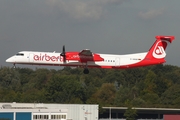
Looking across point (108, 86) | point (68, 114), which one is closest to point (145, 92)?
point (108, 86)

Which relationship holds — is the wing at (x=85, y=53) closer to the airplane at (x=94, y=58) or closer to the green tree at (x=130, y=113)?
the airplane at (x=94, y=58)

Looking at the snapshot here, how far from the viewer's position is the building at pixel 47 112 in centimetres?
8569

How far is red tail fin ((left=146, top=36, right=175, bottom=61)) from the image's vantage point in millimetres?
80312

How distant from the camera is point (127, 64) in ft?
258

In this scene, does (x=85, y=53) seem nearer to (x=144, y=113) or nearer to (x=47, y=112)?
(x=47, y=112)

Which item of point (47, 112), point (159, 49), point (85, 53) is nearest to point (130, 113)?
point (47, 112)

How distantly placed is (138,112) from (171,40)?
48.1 meters

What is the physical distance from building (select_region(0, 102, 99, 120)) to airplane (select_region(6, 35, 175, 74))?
→ 40.6 ft

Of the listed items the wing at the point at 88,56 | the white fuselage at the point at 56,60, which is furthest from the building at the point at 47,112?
the wing at the point at 88,56

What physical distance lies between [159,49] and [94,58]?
9.94 metres

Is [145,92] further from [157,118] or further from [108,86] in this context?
[157,118]

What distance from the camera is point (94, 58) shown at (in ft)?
253

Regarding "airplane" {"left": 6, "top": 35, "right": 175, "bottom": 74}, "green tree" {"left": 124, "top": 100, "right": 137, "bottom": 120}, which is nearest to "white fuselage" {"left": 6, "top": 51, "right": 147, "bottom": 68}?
"airplane" {"left": 6, "top": 35, "right": 175, "bottom": 74}

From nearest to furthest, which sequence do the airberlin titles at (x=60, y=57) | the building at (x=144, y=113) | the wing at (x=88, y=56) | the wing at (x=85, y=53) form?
1. the airberlin titles at (x=60, y=57)
2. the wing at (x=85, y=53)
3. the wing at (x=88, y=56)
4. the building at (x=144, y=113)
